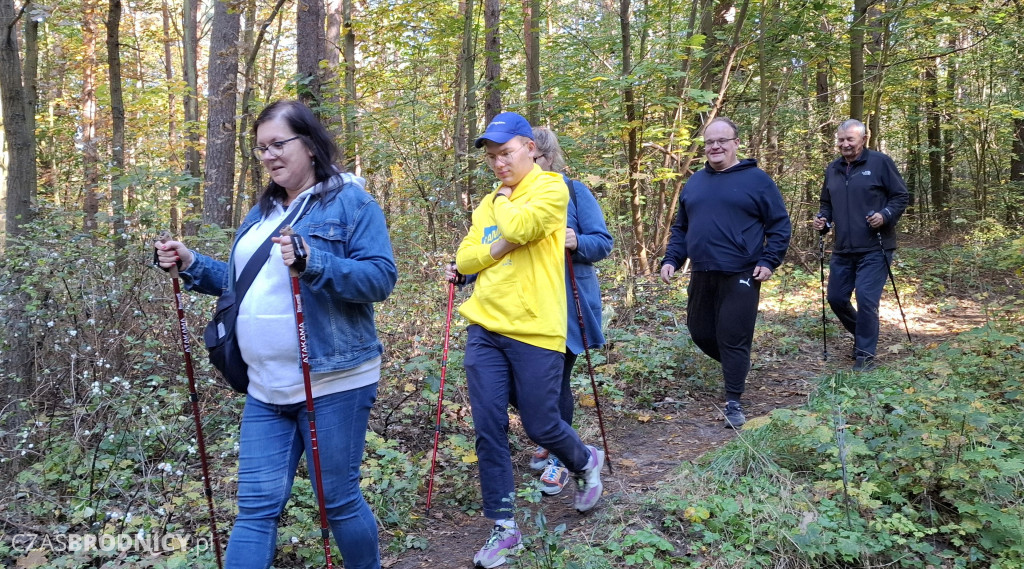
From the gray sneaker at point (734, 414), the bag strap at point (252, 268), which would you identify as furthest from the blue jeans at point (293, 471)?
the gray sneaker at point (734, 414)

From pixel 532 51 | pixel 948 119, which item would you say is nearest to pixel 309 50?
pixel 532 51

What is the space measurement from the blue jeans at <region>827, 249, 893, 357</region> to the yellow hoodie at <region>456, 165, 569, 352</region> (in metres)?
4.51

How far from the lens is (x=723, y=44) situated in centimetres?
1035

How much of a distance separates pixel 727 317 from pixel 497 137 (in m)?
2.71

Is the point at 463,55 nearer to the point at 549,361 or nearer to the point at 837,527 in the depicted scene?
the point at 549,361

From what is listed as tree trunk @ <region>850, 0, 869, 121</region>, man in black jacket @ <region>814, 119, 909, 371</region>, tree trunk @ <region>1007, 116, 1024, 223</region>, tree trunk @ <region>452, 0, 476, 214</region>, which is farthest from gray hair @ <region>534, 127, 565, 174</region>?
tree trunk @ <region>1007, 116, 1024, 223</region>

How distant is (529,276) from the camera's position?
3.42 metres

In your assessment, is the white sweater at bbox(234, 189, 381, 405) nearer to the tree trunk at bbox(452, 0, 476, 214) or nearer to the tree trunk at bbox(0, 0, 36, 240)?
the tree trunk at bbox(0, 0, 36, 240)

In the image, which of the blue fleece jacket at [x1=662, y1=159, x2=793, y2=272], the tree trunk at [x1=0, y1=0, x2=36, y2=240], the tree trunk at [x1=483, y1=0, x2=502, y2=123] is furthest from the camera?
the tree trunk at [x1=483, y1=0, x2=502, y2=123]

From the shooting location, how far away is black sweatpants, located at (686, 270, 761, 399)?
204 inches

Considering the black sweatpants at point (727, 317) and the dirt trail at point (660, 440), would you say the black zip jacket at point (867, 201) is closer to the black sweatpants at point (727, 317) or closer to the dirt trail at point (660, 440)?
the dirt trail at point (660, 440)

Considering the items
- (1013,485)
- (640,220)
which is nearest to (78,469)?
(1013,485)

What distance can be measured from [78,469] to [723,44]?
9.75 meters

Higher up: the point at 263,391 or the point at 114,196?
the point at 114,196
